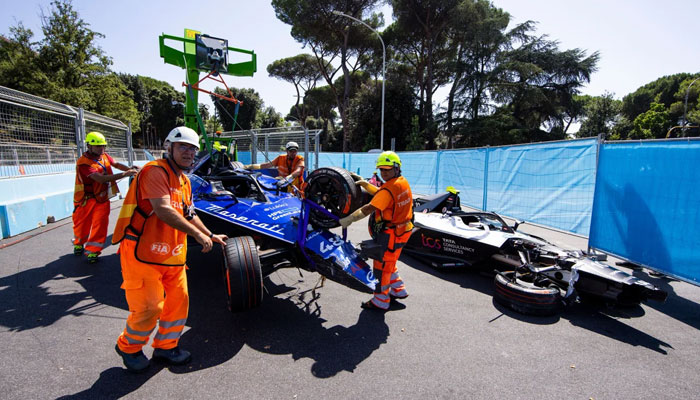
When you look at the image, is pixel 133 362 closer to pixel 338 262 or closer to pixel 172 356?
pixel 172 356

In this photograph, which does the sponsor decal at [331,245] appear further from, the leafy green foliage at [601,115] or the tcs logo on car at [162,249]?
the leafy green foliage at [601,115]

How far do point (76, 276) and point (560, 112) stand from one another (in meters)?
36.0

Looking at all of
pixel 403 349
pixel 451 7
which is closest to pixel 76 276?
pixel 403 349

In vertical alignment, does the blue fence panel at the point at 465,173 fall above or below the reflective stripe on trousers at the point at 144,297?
above

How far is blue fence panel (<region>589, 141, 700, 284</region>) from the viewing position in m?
4.10

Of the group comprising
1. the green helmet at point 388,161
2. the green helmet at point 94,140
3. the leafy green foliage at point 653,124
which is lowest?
the green helmet at point 388,161

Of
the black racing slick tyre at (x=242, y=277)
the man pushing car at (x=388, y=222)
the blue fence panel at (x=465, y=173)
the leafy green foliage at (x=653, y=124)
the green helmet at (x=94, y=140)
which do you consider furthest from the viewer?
the leafy green foliage at (x=653, y=124)

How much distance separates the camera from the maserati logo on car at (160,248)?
2.49 metres

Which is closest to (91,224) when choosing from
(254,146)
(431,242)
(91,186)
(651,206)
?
(91,186)

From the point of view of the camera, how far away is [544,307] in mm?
3621

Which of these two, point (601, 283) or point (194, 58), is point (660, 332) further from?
point (194, 58)

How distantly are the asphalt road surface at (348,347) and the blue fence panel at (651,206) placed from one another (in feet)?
1.85

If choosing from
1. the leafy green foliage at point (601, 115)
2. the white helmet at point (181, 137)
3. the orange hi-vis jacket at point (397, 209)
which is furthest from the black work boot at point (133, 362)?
the leafy green foliage at point (601, 115)

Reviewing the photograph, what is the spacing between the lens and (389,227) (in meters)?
3.79
